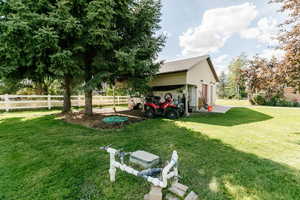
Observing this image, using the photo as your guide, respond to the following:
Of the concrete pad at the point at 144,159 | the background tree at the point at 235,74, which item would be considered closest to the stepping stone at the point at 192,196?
the concrete pad at the point at 144,159

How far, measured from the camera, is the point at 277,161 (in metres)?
3.30

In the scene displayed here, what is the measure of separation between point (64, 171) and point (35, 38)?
511cm

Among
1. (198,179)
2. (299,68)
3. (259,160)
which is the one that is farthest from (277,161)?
(299,68)

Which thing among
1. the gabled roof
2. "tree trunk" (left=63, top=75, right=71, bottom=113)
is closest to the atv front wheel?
the gabled roof

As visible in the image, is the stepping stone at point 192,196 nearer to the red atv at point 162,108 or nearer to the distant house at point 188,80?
the red atv at point 162,108

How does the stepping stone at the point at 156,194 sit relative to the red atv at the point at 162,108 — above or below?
below

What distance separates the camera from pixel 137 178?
265 centimetres

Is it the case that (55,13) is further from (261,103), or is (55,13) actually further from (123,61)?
(261,103)

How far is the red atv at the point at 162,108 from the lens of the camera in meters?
8.22

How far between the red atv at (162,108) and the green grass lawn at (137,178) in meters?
2.82

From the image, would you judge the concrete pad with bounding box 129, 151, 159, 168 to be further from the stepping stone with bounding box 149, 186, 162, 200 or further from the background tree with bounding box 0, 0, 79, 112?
the background tree with bounding box 0, 0, 79, 112

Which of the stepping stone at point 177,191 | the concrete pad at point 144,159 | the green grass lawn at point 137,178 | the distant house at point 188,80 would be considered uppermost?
the distant house at point 188,80

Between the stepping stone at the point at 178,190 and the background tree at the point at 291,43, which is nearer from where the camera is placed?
the stepping stone at the point at 178,190

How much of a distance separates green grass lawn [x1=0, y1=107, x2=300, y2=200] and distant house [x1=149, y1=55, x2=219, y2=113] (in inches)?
205
